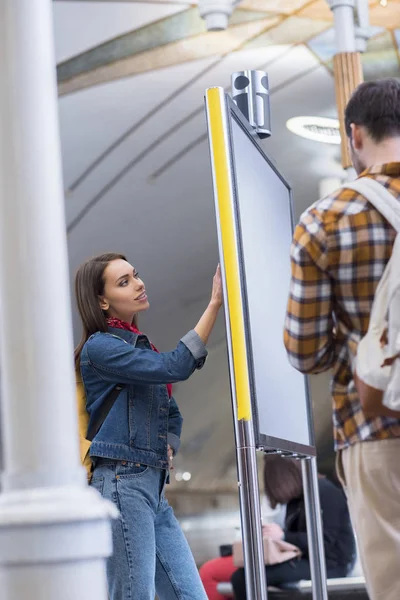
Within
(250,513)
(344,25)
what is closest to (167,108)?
(344,25)

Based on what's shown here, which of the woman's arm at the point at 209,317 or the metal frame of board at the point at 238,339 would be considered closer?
the metal frame of board at the point at 238,339

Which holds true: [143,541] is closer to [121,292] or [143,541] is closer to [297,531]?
[121,292]

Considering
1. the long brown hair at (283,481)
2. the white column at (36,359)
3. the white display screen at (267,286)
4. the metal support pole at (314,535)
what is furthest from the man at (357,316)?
the long brown hair at (283,481)

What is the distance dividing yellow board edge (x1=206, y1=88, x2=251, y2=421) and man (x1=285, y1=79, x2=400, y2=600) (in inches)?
24.3

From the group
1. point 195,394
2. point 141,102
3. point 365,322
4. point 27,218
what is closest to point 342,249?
point 365,322

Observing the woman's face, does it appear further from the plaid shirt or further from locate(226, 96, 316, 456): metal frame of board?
the plaid shirt

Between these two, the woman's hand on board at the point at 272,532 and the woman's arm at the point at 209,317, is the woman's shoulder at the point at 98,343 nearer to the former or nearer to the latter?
the woman's arm at the point at 209,317

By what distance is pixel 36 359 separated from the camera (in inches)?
86.4

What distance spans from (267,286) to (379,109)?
1144 millimetres

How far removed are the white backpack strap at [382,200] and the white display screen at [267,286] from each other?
2.61 ft

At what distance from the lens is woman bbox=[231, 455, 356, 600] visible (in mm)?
5391

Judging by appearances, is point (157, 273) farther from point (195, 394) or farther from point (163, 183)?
point (195, 394)

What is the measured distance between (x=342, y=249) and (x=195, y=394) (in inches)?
617

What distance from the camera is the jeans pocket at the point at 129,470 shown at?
117 inches
